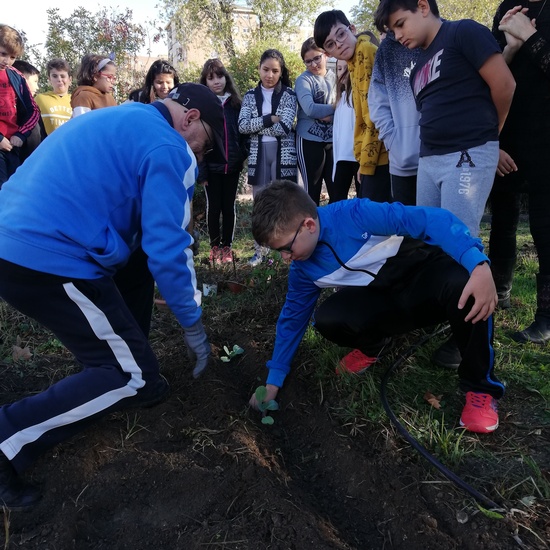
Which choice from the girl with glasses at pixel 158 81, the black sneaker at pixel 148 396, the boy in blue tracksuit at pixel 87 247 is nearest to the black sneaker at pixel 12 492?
the boy in blue tracksuit at pixel 87 247

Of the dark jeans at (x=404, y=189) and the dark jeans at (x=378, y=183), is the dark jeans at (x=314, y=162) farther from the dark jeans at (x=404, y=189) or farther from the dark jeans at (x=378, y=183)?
the dark jeans at (x=404, y=189)

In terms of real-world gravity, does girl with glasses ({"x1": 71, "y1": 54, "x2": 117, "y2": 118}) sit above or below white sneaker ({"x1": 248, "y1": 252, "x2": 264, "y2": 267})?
above

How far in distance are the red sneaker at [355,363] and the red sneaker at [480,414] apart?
0.58 m

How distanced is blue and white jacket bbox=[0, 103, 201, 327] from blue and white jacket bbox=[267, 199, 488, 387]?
0.70 m

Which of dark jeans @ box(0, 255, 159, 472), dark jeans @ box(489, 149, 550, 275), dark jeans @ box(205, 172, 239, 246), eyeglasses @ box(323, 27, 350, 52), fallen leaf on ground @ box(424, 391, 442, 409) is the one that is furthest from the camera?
dark jeans @ box(205, 172, 239, 246)

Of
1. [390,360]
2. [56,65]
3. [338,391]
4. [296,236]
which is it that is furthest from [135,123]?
[56,65]

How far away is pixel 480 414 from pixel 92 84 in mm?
4439

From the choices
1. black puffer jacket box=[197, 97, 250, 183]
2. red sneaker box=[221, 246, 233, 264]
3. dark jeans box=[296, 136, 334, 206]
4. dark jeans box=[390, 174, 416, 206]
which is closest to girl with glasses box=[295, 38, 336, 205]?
dark jeans box=[296, 136, 334, 206]

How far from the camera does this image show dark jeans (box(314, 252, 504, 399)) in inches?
84.0

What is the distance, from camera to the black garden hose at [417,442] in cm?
179

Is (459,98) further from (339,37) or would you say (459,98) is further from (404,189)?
(339,37)

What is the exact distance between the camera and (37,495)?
1.93 m

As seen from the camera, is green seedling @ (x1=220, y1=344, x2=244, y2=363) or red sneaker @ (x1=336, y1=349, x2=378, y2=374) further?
green seedling @ (x1=220, y1=344, x2=244, y2=363)

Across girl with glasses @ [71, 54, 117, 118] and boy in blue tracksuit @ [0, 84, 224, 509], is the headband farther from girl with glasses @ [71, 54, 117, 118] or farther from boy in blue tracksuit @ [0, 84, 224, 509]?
boy in blue tracksuit @ [0, 84, 224, 509]
